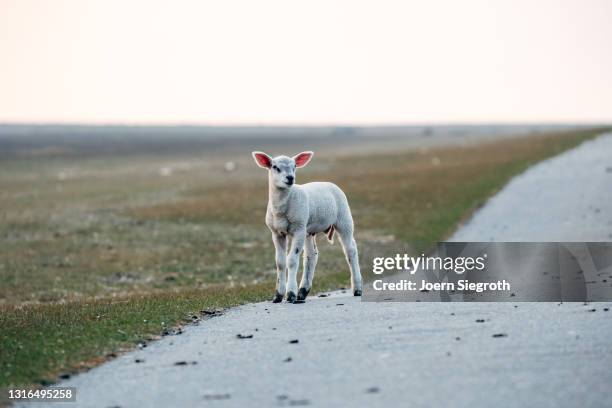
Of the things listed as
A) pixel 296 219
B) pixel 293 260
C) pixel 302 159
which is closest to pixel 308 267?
pixel 293 260

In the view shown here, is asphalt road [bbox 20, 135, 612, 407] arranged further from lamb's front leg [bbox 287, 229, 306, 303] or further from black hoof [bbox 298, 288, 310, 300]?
lamb's front leg [bbox 287, 229, 306, 303]

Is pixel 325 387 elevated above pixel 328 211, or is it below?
below

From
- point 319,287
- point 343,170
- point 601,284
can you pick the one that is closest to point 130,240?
point 319,287

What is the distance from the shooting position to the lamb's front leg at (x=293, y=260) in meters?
15.0

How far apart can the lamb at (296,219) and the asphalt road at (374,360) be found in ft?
1.84

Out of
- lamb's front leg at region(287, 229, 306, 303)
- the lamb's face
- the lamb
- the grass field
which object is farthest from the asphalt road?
the lamb's face

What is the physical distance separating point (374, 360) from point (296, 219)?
15.8ft

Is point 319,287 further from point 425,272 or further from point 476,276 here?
point 476,276

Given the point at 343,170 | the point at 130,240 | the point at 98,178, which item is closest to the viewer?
the point at 130,240

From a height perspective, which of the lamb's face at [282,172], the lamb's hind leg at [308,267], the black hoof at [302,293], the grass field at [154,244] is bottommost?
the grass field at [154,244]

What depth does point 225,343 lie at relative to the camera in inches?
→ 482

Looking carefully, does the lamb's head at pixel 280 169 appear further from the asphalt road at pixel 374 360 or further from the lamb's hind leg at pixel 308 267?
the asphalt road at pixel 374 360

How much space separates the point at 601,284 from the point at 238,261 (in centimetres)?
1506

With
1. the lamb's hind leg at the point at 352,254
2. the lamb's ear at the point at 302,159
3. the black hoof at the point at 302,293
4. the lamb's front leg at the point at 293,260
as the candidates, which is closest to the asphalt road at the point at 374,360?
the black hoof at the point at 302,293
